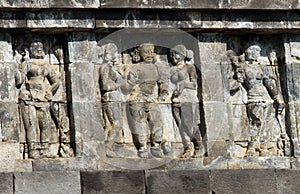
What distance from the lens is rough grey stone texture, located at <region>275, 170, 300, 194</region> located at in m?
23.2

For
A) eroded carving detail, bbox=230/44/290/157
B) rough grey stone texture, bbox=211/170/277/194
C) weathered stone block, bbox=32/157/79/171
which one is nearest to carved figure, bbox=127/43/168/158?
rough grey stone texture, bbox=211/170/277/194

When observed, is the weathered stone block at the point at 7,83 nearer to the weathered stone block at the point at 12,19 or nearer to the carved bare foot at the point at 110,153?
the weathered stone block at the point at 12,19

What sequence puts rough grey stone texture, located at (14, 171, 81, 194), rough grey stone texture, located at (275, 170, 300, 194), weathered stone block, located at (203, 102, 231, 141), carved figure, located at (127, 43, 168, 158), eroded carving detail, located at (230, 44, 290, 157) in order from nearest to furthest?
rough grey stone texture, located at (14, 171, 81, 194) < carved figure, located at (127, 43, 168, 158) < rough grey stone texture, located at (275, 170, 300, 194) < weathered stone block, located at (203, 102, 231, 141) < eroded carving detail, located at (230, 44, 290, 157)

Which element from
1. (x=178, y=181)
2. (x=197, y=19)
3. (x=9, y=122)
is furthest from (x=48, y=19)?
(x=178, y=181)

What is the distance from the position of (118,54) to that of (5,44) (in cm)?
167

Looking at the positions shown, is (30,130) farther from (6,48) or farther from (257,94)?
(257,94)

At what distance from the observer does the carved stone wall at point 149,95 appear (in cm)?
2248

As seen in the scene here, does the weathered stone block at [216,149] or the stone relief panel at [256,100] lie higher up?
the stone relief panel at [256,100]

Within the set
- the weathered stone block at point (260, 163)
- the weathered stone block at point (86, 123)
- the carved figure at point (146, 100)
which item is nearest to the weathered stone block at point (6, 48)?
the weathered stone block at point (86, 123)

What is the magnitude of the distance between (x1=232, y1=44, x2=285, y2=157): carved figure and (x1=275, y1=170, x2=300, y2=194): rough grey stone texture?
0.52 m

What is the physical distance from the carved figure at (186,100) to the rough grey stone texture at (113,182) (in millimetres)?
984

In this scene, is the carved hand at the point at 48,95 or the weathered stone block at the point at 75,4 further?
the carved hand at the point at 48,95

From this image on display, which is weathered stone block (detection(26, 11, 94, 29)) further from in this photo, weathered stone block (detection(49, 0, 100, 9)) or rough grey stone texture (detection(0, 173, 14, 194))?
rough grey stone texture (detection(0, 173, 14, 194))

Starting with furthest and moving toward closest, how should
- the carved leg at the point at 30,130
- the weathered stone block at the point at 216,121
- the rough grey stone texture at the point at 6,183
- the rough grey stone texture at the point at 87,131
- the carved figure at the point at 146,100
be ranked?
the weathered stone block at the point at 216,121 → the carved figure at the point at 146,100 → the rough grey stone texture at the point at 87,131 → the carved leg at the point at 30,130 → the rough grey stone texture at the point at 6,183
